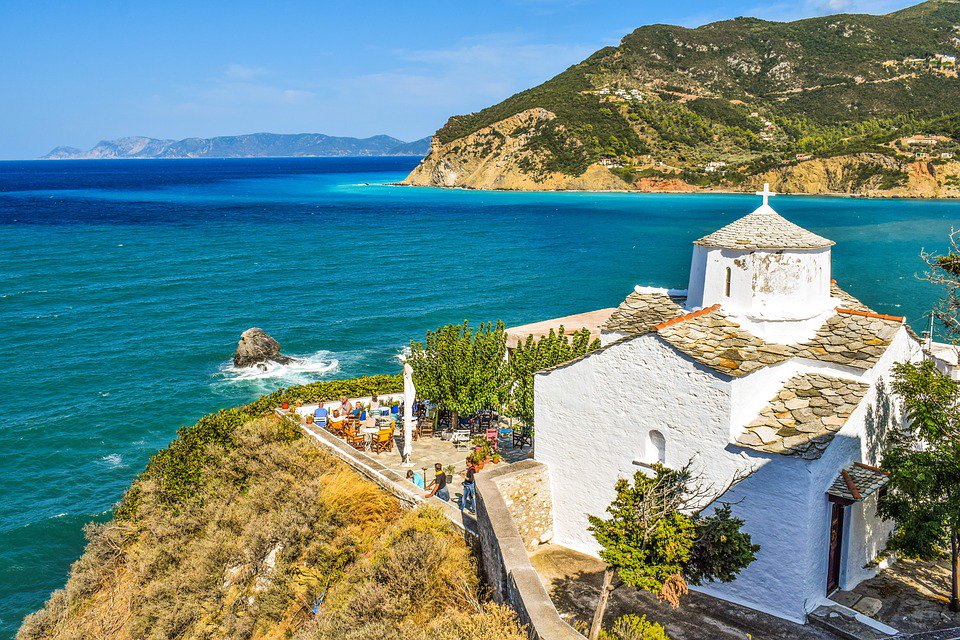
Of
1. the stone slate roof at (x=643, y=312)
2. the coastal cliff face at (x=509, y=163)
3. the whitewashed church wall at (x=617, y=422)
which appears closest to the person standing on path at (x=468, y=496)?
the whitewashed church wall at (x=617, y=422)

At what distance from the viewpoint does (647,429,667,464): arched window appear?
12414mm

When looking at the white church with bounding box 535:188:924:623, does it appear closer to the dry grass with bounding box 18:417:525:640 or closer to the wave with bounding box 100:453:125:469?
the dry grass with bounding box 18:417:525:640

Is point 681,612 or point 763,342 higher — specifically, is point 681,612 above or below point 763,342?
below

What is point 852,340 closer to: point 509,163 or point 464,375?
point 464,375

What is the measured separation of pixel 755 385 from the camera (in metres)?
11.7

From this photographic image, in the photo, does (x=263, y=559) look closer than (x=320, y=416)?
Yes

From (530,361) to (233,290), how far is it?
44.4 metres

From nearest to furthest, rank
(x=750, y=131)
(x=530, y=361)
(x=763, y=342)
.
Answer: (x=763, y=342), (x=530, y=361), (x=750, y=131)

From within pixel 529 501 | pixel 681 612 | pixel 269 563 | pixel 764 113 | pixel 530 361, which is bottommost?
pixel 269 563

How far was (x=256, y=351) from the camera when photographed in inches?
1527

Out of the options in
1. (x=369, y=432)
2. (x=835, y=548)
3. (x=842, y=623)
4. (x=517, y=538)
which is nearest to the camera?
(x=842, y=623)

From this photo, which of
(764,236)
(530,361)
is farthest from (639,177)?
(764,236)

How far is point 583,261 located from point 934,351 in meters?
57.3

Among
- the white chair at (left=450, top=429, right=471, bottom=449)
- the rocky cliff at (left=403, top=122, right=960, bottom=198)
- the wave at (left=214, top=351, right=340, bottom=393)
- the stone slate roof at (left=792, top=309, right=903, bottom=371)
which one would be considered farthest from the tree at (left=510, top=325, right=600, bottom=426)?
the rocky cliff at (left=403, top=122, right=960, bottom=198)
